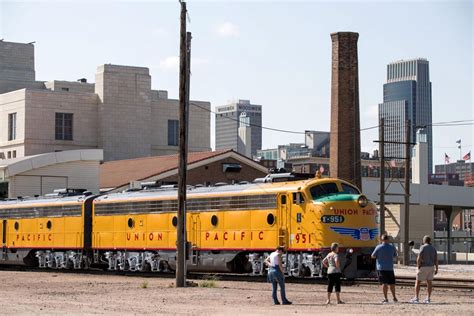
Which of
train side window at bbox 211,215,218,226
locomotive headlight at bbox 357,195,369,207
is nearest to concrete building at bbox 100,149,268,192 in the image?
train side window at bbox 211,215,218,226

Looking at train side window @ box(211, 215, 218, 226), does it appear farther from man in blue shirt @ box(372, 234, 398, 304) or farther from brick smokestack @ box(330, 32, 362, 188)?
brick smokestack @ box(330, 32, 362, 188)

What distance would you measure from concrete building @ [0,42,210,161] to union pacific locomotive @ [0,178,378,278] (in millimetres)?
36051

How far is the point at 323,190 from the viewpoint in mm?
35594

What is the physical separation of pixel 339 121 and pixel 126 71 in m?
33.3

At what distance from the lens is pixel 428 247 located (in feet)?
87.8

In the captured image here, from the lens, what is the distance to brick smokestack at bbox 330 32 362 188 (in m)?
63.8

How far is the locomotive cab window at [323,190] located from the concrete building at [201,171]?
29.1 meters

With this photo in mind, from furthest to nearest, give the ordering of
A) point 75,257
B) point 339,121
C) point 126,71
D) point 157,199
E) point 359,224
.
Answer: point 126,71 < point 339,121 < point 75,257 < point 157,199 < point 359,224

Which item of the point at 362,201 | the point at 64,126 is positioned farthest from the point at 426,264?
the point at 64,126

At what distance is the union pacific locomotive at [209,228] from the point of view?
34781mm

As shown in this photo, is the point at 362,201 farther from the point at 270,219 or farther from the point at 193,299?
the point at 193,299

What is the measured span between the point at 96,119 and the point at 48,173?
26.4 meters

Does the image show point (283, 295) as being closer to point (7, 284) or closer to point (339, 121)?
point (7, 284)

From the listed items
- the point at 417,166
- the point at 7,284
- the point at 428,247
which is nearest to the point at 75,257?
the point at 7,284
